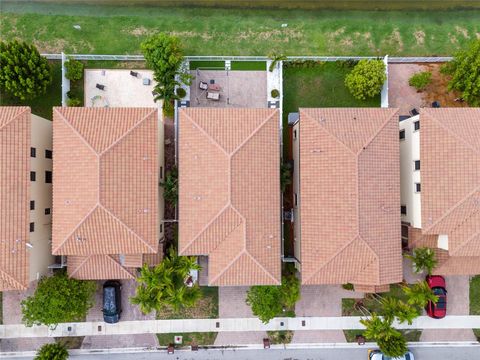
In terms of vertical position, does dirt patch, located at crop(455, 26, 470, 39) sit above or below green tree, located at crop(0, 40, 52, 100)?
above

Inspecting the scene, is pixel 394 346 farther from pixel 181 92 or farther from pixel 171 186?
pixel 181 92

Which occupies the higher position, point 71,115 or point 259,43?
point 259,43

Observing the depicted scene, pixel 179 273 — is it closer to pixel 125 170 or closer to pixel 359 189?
pixel 125 170

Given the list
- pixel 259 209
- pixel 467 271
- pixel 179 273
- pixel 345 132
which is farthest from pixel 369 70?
pixel 179 273

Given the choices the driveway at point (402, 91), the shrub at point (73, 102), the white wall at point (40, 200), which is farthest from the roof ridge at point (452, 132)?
the white wall at point (40, 200)

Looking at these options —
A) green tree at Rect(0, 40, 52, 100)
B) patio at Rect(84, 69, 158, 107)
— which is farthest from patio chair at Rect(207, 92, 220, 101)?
green tree at Rect(0, 40, 52, 100)

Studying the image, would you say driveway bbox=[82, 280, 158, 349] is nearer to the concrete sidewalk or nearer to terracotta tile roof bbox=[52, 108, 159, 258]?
the concrete sidewalk
